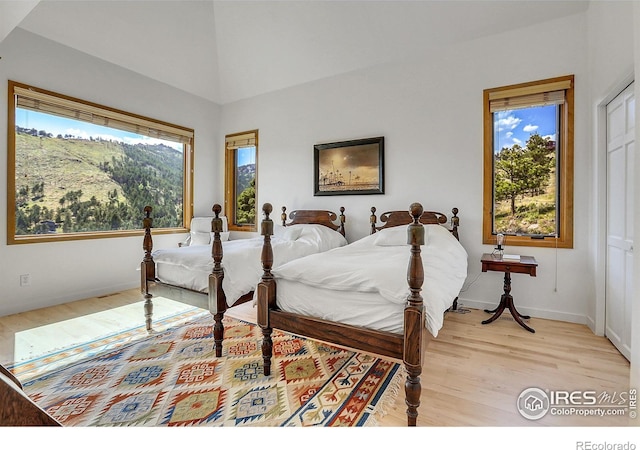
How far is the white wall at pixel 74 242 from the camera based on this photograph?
3.24 meters

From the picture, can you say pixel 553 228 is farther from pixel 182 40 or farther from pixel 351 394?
pixel 182 40

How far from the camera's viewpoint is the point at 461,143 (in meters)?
3.57

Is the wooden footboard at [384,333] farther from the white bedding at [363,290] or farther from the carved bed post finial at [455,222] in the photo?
the carved bed post finial at [455,222]

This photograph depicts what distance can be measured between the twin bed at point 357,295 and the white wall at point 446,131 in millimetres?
1090

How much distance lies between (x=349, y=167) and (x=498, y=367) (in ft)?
9.86

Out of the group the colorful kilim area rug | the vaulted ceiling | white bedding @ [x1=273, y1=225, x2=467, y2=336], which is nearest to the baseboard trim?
white bedding @ [x1=273, y1=225, x2=467, y2=336]

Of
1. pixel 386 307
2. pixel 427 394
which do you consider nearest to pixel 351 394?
pixel 427 394

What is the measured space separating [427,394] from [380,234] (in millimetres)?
1812

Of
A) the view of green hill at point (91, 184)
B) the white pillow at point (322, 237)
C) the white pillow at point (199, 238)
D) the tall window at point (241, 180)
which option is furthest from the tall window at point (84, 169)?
the white pillow at point (322, 237)

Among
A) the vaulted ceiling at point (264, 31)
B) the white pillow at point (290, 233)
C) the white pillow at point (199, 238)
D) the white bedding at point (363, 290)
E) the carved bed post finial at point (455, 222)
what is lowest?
the white bedding at point (363, 290)

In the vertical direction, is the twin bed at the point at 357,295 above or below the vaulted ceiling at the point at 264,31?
below

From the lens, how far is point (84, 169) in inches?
156

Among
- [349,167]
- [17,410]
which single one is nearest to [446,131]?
[349,167]
